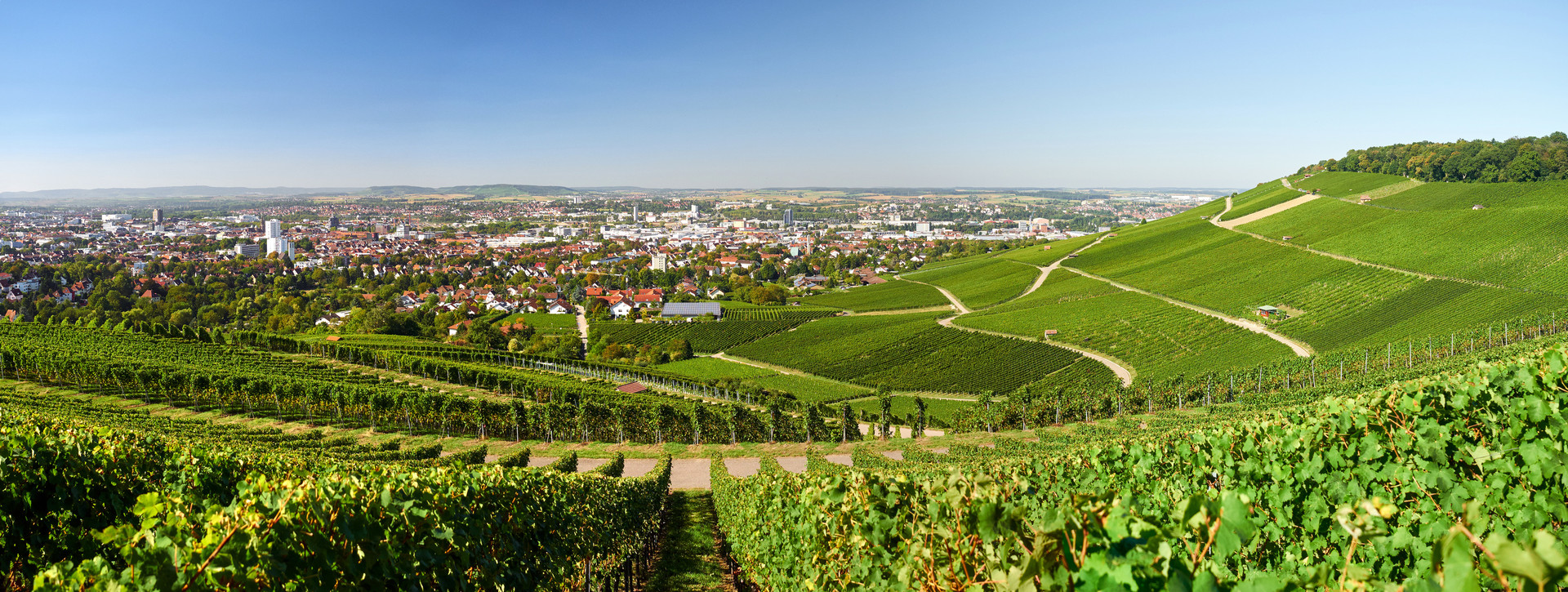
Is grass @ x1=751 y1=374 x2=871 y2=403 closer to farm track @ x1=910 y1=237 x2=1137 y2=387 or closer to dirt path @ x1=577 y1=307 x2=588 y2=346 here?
farm track @ x1=910 y1=237 x2=1137 y2=387

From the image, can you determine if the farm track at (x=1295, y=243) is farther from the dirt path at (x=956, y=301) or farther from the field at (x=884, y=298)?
the field at (x=884, y=298)

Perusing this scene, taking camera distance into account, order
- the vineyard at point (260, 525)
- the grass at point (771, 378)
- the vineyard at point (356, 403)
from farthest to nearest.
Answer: the grass at point (771, 378)
the vineyard at point (356, 403)
the vineyard at point (260, 525)

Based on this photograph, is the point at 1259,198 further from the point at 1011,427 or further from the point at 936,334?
the point at 1011,427

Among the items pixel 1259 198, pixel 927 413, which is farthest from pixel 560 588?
pixel 1259 198

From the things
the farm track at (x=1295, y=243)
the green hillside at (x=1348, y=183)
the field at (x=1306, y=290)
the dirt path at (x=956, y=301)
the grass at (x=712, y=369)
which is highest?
the green hillside at (x=1348, y=183)

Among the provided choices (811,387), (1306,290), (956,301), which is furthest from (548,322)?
(1306,290)

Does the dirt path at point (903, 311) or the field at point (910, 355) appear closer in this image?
the field at point (910, 355)

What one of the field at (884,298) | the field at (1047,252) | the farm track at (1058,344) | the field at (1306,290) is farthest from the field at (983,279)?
the field at (1306,290)
